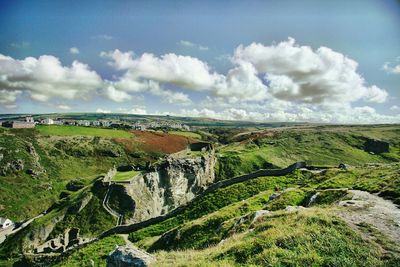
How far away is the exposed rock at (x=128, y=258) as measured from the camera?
13.0 meters

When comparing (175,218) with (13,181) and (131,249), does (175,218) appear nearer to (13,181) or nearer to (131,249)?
(131,249)

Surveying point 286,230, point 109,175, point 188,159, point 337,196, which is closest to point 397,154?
point 188,159

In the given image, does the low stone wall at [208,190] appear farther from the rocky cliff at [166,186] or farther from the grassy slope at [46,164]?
the grassy slope at [46,164]

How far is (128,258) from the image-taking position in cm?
1326

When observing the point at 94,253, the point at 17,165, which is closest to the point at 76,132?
the point at 17,165

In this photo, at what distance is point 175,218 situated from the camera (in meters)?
38.4

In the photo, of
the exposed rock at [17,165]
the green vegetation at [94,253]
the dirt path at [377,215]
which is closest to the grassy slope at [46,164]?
the exposed rock at [17,165]

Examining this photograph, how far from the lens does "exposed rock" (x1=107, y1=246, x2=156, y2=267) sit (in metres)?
13.0

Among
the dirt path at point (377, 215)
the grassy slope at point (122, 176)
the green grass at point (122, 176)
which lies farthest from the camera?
the grassy slope at point (122, 176)

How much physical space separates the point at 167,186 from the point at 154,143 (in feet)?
282

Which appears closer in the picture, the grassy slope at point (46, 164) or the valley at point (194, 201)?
the valley at point (194, 201)

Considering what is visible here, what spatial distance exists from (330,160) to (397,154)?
38.8 metres

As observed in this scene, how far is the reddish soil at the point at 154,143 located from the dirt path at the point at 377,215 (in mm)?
126098

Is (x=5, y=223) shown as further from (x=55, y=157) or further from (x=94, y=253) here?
(x=94, y=253)
